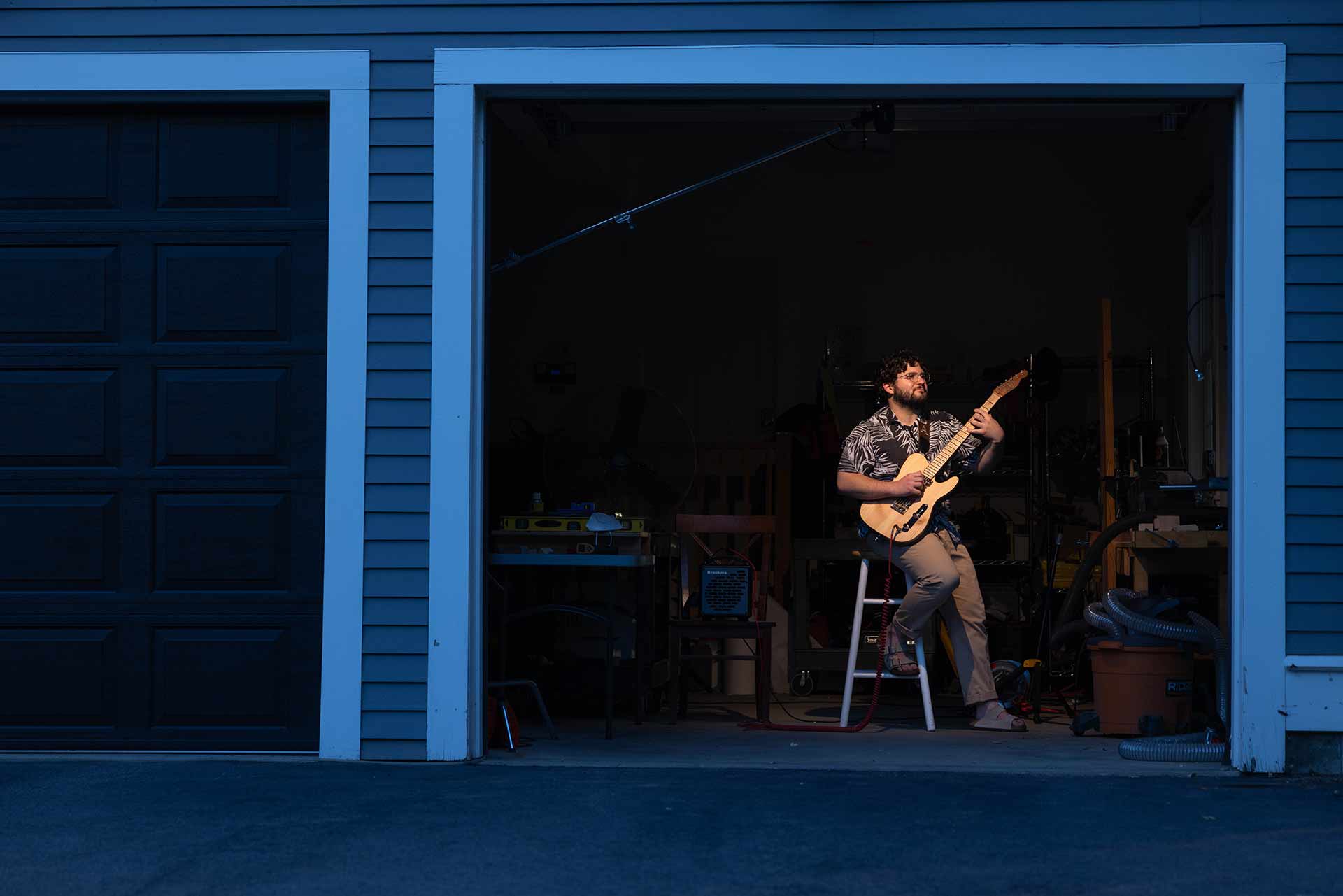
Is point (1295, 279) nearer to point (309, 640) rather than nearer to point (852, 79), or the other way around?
point (852, 79)

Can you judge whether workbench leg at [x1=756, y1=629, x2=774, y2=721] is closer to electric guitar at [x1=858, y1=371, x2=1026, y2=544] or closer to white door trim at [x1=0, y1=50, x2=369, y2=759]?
electric guitar at [x1=858, y1=371, x2=1026, y2=544]

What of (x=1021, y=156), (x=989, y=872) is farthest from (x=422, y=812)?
(x=1021, y=156)

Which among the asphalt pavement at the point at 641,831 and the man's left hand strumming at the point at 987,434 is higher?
the man's left hand strumming at the point at 987,434

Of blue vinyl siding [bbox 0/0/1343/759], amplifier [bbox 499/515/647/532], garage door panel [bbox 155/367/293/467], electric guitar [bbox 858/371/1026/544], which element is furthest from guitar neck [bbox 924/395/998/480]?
garage door panel [bbox 155/367/293/467]

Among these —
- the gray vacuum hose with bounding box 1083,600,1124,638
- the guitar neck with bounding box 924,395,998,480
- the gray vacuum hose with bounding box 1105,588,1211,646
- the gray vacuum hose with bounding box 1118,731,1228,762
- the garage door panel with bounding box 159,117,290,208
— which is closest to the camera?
the gray vacuum hose with bounding box 1118,731,1228,762

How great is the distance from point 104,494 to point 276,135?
1.44 meters

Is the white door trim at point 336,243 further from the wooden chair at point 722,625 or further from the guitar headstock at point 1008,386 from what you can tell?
the guitar headstock at point 1008,386

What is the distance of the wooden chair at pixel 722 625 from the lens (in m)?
7.00

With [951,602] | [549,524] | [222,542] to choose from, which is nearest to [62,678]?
[222,542]

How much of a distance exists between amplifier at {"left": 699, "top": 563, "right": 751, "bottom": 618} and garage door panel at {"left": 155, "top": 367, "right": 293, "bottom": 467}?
2.23 metres

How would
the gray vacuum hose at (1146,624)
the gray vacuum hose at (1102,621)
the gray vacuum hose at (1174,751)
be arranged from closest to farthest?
1. the gray vacuum hose at (1174,751)
2. the gray vacuum hose at (1146,624)
3. the gray vacuum hose at (1102,621)

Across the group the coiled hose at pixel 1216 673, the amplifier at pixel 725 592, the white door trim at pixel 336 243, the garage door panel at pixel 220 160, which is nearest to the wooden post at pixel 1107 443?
the coiled hose at pixel 1216 673

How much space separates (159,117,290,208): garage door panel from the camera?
18.5 ft

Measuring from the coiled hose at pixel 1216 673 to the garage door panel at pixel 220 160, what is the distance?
12.1 ft
